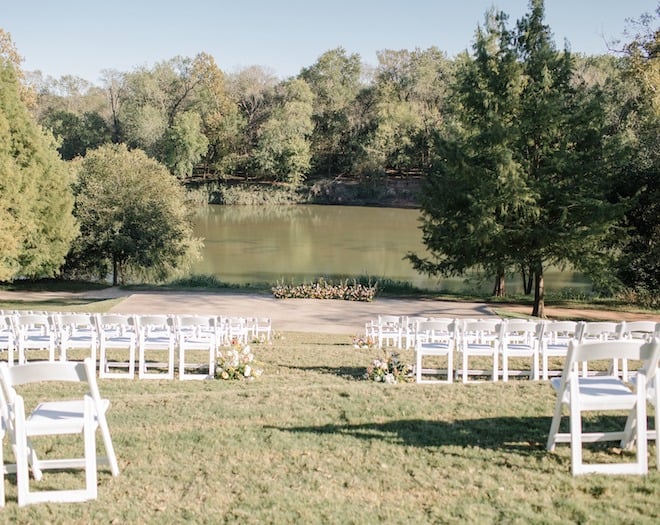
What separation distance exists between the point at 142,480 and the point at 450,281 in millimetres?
31621

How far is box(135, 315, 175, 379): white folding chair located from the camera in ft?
→ 32.9

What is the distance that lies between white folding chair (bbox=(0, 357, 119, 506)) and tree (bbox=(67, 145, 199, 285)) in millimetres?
27592

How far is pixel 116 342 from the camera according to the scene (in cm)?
1037

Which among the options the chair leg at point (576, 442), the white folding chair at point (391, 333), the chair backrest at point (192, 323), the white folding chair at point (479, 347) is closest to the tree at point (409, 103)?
the white folding chair at point (391, 333)

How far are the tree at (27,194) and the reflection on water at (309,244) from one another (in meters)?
9.80

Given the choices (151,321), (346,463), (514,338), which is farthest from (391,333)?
(346,463)

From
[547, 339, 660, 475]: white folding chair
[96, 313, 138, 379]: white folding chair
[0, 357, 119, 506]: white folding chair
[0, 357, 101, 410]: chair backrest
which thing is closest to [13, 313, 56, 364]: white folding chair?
[96, 313, 138, 379]: white folding chair

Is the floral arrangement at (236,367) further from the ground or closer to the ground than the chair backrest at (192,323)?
closer to the ground

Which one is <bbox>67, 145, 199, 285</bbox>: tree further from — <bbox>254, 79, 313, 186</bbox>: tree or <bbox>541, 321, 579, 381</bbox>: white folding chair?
<bbox>254, 79, 313, 186</bbox>: tree

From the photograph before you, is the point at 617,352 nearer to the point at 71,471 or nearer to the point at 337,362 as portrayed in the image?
the point at 71,471

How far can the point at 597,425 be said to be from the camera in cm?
656

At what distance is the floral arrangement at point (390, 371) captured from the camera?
9414mm

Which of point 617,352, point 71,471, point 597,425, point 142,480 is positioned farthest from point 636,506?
point 71,471

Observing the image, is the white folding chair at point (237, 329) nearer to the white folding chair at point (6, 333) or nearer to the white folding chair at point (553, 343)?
the white folding chair at point (6, 333)
